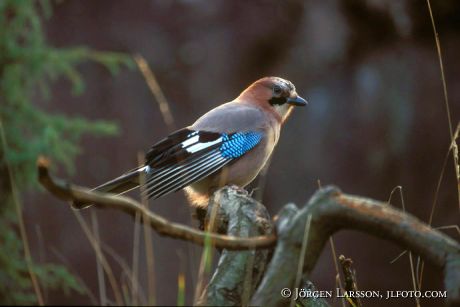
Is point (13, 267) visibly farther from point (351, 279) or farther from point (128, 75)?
point (351, 279)

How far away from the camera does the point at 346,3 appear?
7.71 metres

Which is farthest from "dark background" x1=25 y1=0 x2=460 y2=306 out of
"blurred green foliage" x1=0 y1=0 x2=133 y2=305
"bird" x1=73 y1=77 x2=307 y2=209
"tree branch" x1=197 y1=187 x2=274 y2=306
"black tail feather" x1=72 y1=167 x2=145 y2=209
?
"tree branch" x1=197 y1=187 x2=274 y2=306

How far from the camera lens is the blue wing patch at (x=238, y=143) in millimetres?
3639

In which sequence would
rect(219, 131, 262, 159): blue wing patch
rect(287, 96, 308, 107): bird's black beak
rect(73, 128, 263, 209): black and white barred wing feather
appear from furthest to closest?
rect(287, 96, 308, 107): bird's black beak → rect(219, 131, 262, 159): blue wing patch → rect(73, 128, 263, 209): black and white barred wing feather

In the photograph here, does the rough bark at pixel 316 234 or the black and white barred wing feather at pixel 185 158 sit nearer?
the rough bark at pixel 316 234

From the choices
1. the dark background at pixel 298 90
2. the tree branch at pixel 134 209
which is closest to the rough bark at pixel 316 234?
the tree branch at pixel 134 209

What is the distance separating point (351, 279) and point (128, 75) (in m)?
6.41

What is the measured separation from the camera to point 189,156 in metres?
3.50

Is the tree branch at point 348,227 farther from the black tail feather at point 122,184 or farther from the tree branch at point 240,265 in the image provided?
the black tail feather at point 122,184

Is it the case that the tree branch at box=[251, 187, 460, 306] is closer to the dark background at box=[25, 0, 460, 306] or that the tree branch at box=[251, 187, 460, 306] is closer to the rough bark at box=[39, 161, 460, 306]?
the rough bark at box=[39, 161, 460, 306]

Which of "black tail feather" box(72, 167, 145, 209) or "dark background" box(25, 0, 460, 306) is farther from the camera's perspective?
"dark background" box(25, 0, 460, 306)

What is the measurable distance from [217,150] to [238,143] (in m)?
0.11

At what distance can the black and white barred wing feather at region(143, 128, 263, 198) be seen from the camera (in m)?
3.31

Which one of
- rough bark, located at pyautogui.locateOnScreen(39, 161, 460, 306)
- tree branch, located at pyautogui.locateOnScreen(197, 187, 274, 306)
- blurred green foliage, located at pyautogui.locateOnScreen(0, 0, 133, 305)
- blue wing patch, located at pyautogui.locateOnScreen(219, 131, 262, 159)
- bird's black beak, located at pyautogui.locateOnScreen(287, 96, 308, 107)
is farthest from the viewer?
blurred green foliage, located at pyautogui.locateOnScreen(0, 0, 133, 305)
